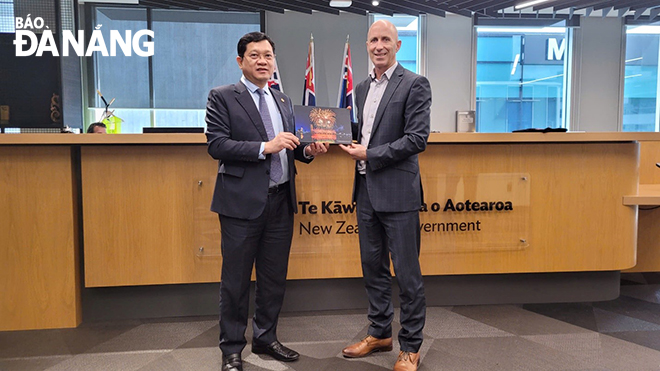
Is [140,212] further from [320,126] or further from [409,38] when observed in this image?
[409,38]

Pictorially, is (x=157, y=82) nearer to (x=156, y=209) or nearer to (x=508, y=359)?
(x=156, y=209)

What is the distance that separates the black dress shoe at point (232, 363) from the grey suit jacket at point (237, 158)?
27.4 inches

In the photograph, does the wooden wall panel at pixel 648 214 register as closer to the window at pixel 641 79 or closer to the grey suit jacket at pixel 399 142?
the grey suit jacket at pixel 399 142

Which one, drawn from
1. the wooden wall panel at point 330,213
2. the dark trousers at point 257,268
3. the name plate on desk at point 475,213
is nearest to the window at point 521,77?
the wooden wall panel at point 330,213

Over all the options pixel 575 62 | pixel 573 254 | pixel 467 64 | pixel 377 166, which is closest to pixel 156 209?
pixel 377 166

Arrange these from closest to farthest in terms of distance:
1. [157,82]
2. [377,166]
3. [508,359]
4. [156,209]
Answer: [377,166], [508,359], [156,209], [157,82]

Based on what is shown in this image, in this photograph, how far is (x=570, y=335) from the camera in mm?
2717

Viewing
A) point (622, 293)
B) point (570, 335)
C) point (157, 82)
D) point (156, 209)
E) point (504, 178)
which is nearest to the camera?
point (570, 335)

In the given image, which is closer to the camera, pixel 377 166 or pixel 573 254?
pixel 377 166

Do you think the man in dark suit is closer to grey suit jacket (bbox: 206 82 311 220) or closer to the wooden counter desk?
grey suit jacket (bbox: 206 82 311 220)

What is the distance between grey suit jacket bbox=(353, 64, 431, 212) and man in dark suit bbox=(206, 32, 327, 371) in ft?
0.94

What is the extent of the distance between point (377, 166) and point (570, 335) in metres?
1.61

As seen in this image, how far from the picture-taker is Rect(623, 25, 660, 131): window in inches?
343

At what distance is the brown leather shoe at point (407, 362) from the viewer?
222 centimetres
